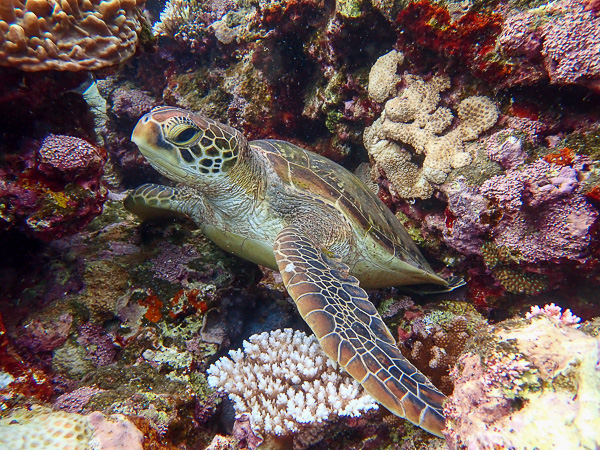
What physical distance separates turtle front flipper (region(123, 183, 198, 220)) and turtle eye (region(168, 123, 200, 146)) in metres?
0.78

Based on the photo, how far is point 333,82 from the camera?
138 inches

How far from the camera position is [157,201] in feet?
8.78

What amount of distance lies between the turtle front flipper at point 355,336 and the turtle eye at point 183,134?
1.04m

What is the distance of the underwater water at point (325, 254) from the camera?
4.56ft

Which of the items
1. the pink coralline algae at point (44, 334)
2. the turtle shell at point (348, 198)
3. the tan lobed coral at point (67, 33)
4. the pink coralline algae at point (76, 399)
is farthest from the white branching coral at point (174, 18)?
the pink coralline algae at point (76, 399)

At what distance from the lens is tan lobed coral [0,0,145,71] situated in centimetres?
158

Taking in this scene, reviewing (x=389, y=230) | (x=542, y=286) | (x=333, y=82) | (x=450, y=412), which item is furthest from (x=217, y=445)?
(x=333, y=82)

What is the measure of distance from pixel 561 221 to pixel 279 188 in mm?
2139

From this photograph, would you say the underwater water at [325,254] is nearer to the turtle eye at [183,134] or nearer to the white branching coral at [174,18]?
the turtle eye at [183,134]

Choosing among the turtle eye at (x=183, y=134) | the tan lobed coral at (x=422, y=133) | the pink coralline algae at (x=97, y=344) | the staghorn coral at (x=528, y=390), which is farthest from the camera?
the tan lobed coral at (x=422, y=133)

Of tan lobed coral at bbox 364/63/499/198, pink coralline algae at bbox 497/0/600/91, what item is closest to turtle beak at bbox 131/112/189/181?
tan lobed coral at bbox 364/63/499/198

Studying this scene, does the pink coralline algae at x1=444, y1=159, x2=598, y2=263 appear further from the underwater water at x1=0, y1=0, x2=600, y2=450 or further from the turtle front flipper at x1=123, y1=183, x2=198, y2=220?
the turtle front flipper at x1=123, y1=183, x2=198, y2=220

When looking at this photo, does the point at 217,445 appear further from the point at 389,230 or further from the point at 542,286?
the point at 542,286

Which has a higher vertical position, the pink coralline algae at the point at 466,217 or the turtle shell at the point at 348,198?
the pink coralline algae at the point at 466,217
